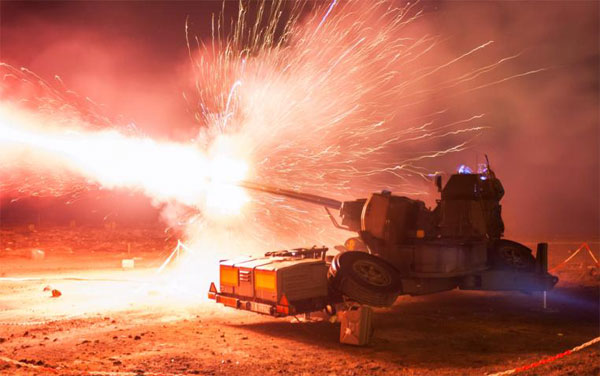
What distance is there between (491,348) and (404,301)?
16.6 feet

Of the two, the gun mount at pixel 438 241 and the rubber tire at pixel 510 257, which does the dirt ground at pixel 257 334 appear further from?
the rubber tire at pixel 510 257

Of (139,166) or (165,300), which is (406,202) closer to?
(165,300)

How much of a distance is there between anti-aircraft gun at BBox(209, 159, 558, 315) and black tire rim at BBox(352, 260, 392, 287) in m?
0.02

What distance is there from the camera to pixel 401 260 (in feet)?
41.7

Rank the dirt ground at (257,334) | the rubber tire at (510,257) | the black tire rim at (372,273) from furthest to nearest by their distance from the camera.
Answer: the rubber tire at (510,257) < the black tire rim at (372,273) < the dirt ground at (257,334)

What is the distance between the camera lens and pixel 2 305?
13.2 meters

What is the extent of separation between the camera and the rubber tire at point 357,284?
1106 cm

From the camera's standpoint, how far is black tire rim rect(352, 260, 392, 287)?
37.8 ft

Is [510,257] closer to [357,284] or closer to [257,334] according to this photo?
[357,284]

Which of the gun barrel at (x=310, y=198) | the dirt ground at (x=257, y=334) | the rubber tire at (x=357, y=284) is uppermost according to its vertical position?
the gun barrel at (x=310, y=198)

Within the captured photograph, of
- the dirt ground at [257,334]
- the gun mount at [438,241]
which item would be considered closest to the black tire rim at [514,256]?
the gun mount at [438,241]

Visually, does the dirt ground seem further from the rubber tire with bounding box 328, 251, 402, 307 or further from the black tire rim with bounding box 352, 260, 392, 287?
the black tire rim with bounding box 352, 260, 392, 287

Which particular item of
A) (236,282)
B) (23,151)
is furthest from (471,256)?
(23,151)

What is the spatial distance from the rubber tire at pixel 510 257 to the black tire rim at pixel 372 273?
3.57 metres
